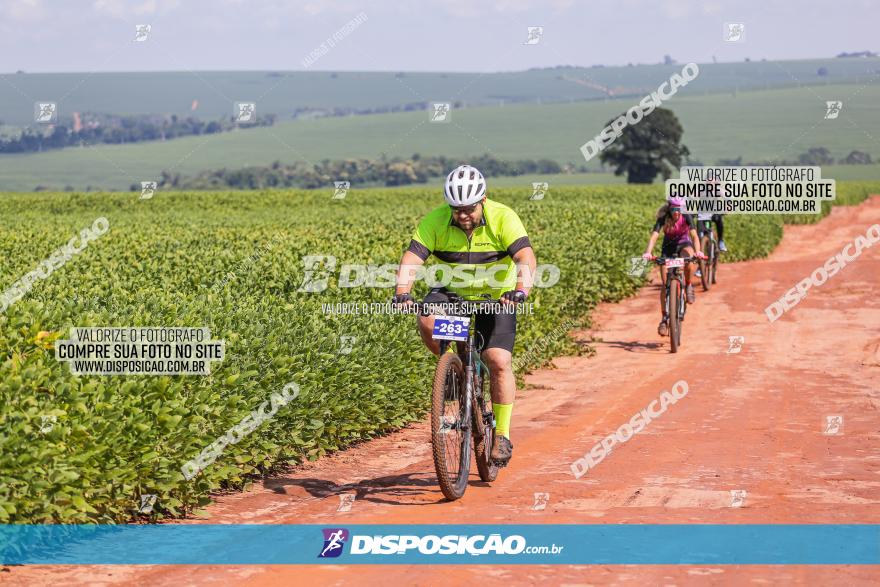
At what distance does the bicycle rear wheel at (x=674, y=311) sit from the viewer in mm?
15859

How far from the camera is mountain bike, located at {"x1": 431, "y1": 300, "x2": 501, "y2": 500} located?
7480 mm

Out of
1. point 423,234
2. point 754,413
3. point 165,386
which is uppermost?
point 423,234

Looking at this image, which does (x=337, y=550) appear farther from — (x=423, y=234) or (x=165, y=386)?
(x=423, y=234)

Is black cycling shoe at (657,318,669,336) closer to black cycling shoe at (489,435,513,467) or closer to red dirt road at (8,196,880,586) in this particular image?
red dirt road at (8,196,880,586)

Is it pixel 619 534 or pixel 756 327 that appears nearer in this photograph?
pixel 619 534

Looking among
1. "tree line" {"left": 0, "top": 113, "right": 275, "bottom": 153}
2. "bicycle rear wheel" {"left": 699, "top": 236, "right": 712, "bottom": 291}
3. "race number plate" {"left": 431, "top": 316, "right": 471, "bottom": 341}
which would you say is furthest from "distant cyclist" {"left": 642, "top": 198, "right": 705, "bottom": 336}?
"tree line" {"left": 0, "top": 113, "right": 275, "bottom": 153}

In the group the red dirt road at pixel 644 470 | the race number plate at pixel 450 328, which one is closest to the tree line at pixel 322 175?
the red dirt road at pixel 644 470

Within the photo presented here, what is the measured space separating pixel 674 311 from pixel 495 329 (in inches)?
323

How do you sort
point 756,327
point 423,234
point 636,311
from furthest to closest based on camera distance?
point 636,311, point 756,327, point 423,234

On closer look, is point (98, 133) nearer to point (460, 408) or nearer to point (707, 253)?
point (707, 253)

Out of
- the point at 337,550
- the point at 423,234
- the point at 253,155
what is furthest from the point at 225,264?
the point at 253,155

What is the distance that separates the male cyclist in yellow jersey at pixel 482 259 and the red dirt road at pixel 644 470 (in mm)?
1052

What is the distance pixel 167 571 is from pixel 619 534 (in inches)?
108

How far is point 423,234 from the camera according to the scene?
8.13m
